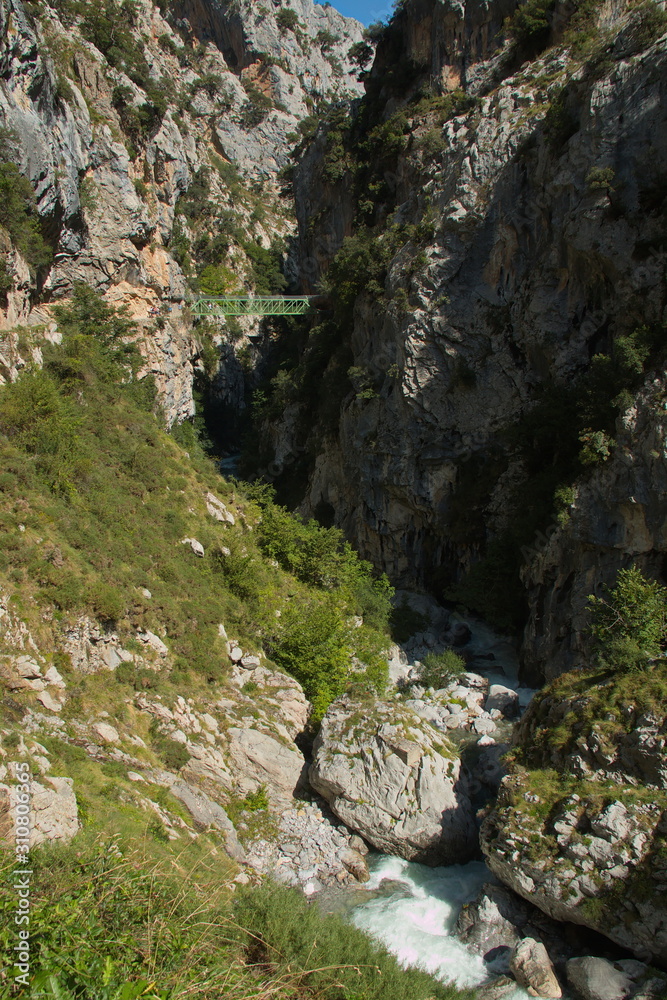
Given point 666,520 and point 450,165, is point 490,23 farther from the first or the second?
point 666,520

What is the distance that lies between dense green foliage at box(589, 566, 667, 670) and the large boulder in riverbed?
421 cm

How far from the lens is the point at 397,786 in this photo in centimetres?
1226

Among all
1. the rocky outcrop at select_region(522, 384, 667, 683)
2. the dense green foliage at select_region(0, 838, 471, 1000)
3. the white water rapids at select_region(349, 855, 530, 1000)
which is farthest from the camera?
the rocky outcrop at select_region(522, 384, 667, 683)

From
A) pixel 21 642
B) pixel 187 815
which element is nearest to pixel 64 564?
pixel 21 642

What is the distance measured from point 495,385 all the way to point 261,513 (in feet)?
35.5

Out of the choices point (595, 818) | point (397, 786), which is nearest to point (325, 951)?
point (595, 818)

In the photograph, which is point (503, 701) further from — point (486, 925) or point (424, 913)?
point (486, 925)

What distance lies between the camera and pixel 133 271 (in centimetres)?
2688

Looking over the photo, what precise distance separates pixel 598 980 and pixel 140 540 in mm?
13205

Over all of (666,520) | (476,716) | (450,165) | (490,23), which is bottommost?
(476,716)

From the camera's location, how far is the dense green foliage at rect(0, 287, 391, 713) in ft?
43.8

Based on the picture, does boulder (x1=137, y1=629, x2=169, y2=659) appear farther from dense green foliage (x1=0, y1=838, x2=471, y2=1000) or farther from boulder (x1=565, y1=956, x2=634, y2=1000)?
boulder (x1=565, y1=956, x2=634, y2=1000)

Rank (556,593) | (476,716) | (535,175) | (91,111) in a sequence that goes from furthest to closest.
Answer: (91,111), (535,175), (556,593), (476,716)
